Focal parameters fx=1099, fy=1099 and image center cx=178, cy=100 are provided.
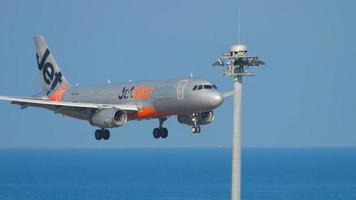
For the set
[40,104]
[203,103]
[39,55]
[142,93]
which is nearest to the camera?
[203,103]

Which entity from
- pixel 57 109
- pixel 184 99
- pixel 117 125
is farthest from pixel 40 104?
pixel 184 99

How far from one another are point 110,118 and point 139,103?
3.80 metres

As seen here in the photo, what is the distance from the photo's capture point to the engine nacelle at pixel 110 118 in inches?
4702

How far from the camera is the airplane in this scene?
114250 mm

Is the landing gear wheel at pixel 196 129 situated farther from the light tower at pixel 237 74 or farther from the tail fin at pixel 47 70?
the tail fin at pixel 47 70

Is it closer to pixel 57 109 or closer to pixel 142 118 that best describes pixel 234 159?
pixel 142 118

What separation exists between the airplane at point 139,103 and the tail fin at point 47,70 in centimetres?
759

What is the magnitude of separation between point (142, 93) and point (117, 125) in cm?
451

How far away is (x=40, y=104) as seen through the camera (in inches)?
5059

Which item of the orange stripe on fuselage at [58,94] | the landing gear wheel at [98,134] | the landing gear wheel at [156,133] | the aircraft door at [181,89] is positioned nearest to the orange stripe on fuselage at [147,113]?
the landing gear wheel at [156,133]

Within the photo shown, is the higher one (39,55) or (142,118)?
(39,55)

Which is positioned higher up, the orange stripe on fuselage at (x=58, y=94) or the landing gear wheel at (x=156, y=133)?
the orange stripe on fuselage at (x=58, y=94)

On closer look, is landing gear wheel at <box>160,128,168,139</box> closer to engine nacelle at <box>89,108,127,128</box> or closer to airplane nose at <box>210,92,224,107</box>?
engine nacelle at <box>89,108,127,128</box>

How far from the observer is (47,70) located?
5881 inches
